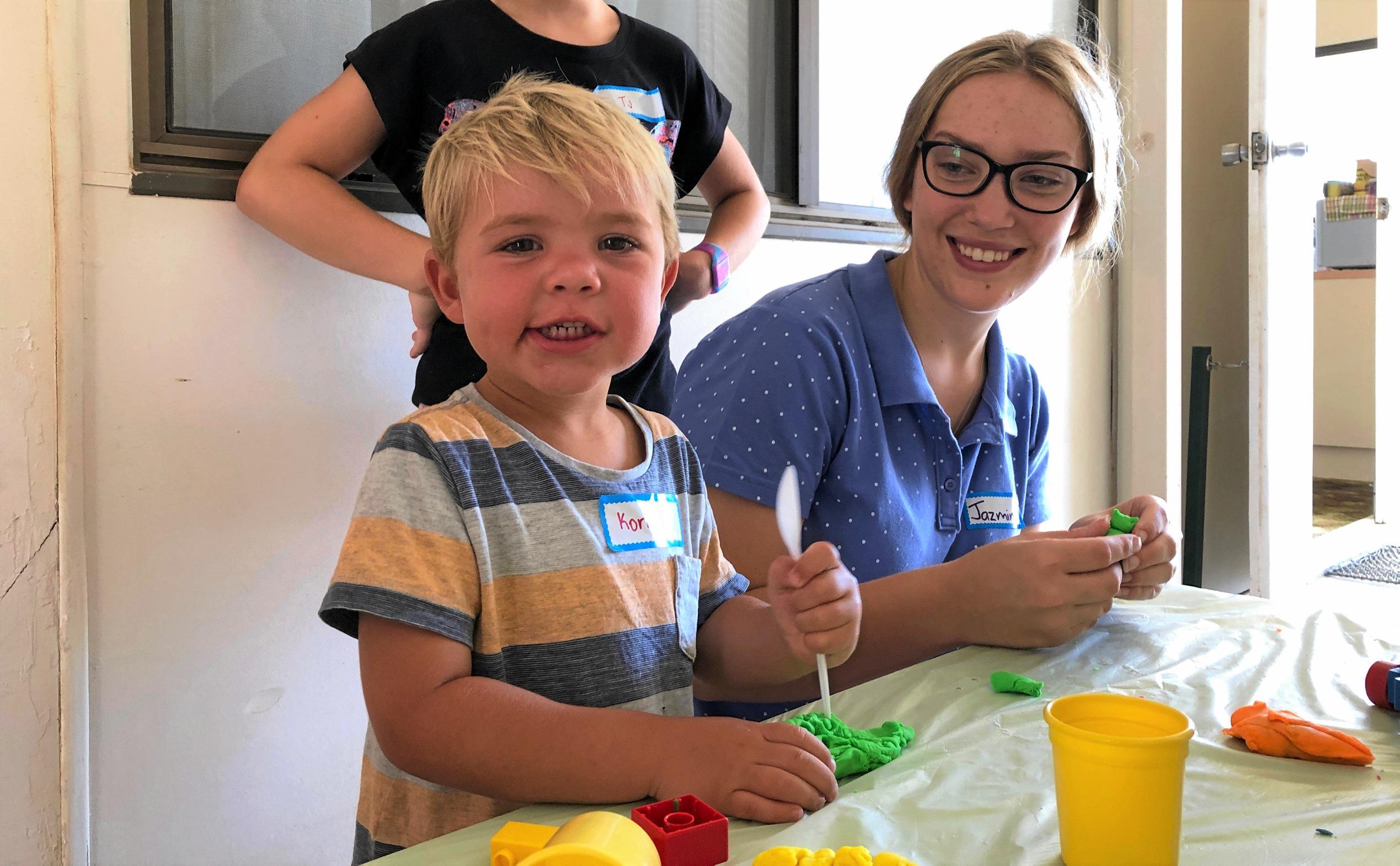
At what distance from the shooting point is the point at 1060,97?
4.27 feet

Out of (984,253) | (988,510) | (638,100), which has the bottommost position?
(988,510)

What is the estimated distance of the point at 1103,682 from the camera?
0.98 metres

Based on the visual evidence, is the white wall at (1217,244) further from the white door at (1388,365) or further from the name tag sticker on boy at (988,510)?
the name tag sticker on boy at (988,510)

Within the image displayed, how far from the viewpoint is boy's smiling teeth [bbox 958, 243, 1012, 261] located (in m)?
1.33

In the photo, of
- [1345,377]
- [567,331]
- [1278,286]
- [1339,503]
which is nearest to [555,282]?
[567,331]

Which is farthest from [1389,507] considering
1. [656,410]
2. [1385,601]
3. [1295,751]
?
[1295,751]

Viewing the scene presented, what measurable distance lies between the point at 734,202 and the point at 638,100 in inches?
11.5

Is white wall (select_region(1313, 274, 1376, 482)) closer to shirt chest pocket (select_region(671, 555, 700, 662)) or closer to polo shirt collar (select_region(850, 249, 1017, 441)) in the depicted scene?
polo shirt collar (select_region(850, 249, 1017, 441))

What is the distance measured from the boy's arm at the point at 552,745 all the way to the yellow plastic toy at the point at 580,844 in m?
0.10

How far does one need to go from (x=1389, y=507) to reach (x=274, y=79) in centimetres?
440

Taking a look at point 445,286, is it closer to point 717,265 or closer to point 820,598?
point 820,598

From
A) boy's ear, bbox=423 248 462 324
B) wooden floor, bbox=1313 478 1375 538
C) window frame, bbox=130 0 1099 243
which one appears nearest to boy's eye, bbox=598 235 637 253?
boy's ear, bbox=423 248 462 324

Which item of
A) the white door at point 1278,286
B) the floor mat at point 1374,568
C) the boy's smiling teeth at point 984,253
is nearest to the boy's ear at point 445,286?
the boy's smiling teeth at point 984,253

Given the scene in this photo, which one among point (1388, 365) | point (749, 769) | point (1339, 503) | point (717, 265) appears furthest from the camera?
point (1339, 503)
